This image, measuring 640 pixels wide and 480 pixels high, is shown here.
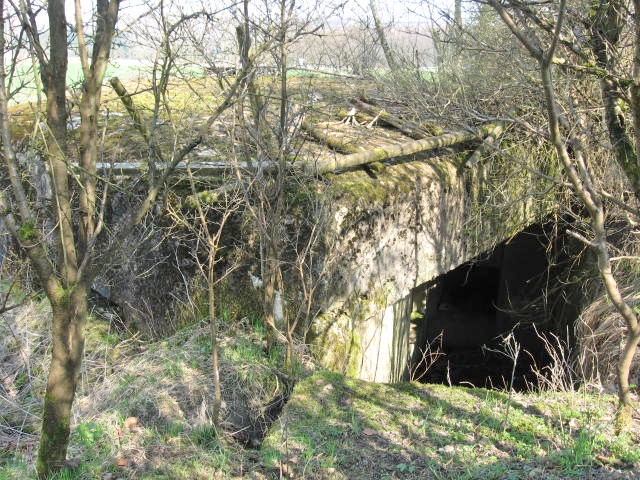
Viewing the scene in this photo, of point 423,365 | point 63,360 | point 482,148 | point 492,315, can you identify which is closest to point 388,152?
point 482,148

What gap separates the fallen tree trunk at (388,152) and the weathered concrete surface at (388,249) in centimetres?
13

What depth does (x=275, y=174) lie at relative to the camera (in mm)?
4445

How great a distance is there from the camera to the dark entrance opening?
9.72 m

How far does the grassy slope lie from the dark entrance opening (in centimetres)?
497

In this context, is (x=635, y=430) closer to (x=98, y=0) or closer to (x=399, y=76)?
(x=98, y=0)

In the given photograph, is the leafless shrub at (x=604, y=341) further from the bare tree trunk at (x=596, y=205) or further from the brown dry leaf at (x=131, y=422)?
the brown dry leaf at (x=131, y=422)

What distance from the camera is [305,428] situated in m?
3.88

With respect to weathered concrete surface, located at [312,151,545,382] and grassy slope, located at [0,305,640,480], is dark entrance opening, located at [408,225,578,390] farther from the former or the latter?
grassy slope, located at [0,305,640,480]

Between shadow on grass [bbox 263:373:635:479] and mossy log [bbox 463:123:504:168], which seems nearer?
shadow on grass [bbox 263:373:635:479]

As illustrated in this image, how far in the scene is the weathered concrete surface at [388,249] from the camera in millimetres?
4965

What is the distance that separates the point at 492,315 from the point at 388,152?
22.0ft

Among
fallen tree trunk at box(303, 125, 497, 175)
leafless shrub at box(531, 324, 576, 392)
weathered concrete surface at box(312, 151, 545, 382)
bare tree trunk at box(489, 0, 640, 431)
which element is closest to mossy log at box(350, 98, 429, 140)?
fallen tree trunk at box(303, 125, 497, 175)

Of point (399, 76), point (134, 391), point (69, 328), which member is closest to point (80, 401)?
point (134, 391)

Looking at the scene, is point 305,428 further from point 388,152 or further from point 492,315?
point 492,315
